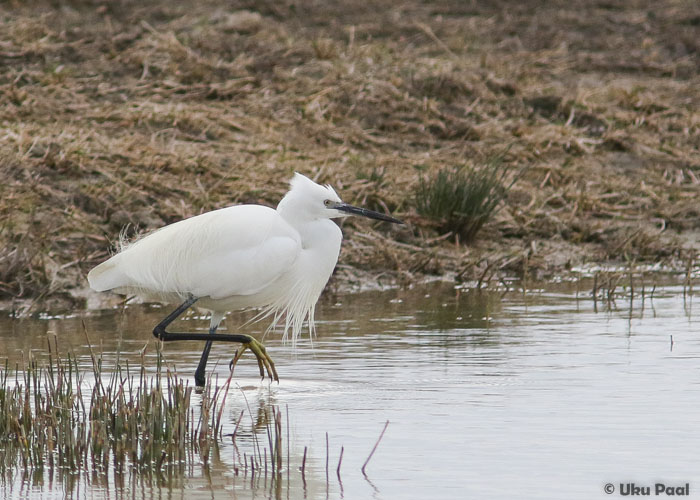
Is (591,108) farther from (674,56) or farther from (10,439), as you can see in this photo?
(10,439)

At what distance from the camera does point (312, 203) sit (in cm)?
675

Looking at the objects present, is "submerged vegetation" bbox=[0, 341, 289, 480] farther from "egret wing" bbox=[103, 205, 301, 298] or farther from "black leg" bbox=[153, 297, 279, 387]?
"egret wing" bbox=[103, 205, 301, 298]

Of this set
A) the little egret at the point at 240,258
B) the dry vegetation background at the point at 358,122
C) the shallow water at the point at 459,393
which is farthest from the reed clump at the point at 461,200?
the little egret at the point at 240,258

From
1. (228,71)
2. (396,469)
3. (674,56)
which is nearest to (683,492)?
(396,469)

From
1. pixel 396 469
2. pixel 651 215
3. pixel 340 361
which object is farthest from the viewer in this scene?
pixel 651 215

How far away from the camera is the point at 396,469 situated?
488 cm

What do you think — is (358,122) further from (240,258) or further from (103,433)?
(103,433)

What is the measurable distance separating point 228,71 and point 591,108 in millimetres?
4253

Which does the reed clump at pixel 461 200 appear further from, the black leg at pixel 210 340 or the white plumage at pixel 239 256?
the black leg at pixel 210 340

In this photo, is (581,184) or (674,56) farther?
(674,56)

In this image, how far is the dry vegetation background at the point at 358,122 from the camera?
10.4 meters

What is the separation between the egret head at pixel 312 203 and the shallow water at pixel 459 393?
2.90 feet

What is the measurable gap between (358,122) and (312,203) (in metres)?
6.84

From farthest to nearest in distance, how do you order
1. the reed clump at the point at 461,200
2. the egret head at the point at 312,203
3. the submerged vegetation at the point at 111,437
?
the reed clump at the point at 461,200
the egret head at the point at 312,203
the submerged vegetation at the point at 111,437
